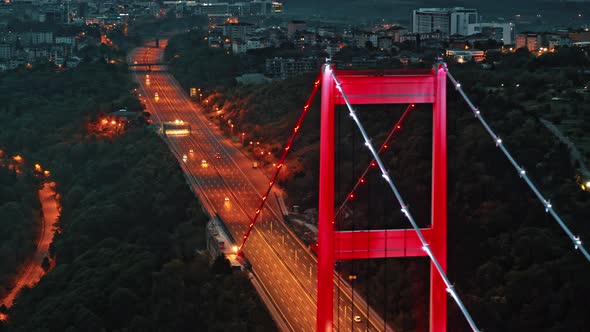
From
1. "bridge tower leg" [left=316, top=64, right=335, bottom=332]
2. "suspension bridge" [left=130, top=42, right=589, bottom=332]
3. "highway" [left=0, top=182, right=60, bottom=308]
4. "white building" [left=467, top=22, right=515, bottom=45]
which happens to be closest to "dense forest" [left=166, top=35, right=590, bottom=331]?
"suspension bridge" [left=130, top=42, right=589, bottom=332]

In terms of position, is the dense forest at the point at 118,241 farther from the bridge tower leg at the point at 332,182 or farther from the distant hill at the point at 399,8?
the distant hill at the point at 399,8

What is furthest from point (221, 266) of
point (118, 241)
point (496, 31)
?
point (496, 31)

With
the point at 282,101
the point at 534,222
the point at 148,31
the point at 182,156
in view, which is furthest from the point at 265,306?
the point at 148,31

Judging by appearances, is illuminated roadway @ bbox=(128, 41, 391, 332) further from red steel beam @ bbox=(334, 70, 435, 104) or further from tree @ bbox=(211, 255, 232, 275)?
red steel beam @ bbox=(334, 70, 435, 104)

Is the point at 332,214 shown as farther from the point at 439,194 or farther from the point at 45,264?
the point at 45,264

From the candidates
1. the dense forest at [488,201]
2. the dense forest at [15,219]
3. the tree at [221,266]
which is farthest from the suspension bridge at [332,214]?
the dense forest at [15,219]

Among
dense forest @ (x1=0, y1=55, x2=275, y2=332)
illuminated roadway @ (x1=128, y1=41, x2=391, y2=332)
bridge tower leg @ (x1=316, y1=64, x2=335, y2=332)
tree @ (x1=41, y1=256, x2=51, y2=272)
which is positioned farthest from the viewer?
tree @ (x1=41, y1=256, x2=51, y2=272)
